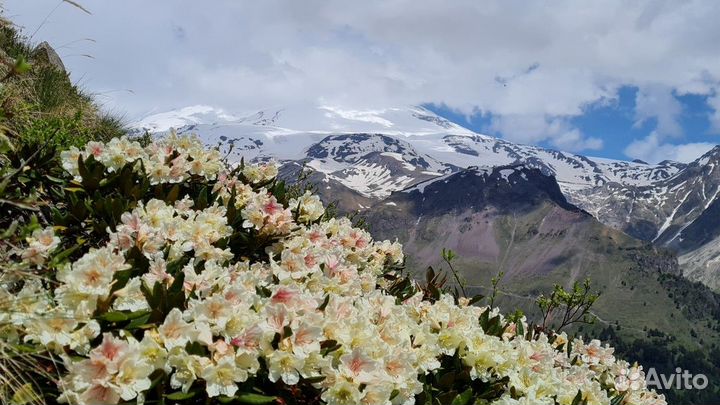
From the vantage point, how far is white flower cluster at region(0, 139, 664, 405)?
2.49m

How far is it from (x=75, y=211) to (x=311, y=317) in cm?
222

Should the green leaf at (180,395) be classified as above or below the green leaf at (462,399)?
above

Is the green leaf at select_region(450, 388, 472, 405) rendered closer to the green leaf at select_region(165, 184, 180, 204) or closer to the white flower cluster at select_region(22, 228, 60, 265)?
the white flower cluster at select_region(22, 228, 60, 265)

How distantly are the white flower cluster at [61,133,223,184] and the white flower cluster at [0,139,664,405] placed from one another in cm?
63

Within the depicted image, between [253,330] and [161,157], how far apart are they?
9.07ft

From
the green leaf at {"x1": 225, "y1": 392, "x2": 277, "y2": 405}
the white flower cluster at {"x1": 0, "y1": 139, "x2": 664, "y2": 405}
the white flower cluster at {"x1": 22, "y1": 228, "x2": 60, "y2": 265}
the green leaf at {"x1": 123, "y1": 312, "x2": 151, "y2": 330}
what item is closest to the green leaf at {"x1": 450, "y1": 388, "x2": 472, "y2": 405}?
the white flower cluster at {"x1": 0, "y1": 139, "x2": 664, "y2": 405}

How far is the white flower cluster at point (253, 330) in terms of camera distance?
8.16 ft

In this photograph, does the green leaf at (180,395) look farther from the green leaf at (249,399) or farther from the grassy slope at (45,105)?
the grassy slope at (45,105)

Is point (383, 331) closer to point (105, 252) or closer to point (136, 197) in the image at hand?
point (105, 252)

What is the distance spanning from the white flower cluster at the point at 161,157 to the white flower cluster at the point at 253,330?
63cm

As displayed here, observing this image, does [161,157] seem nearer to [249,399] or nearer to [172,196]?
[172,196]

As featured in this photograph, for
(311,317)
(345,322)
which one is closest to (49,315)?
(311,317)

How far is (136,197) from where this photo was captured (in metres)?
4.57

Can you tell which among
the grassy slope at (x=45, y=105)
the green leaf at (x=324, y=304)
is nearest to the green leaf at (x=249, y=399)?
the green leaf at (x=324, y=304)
